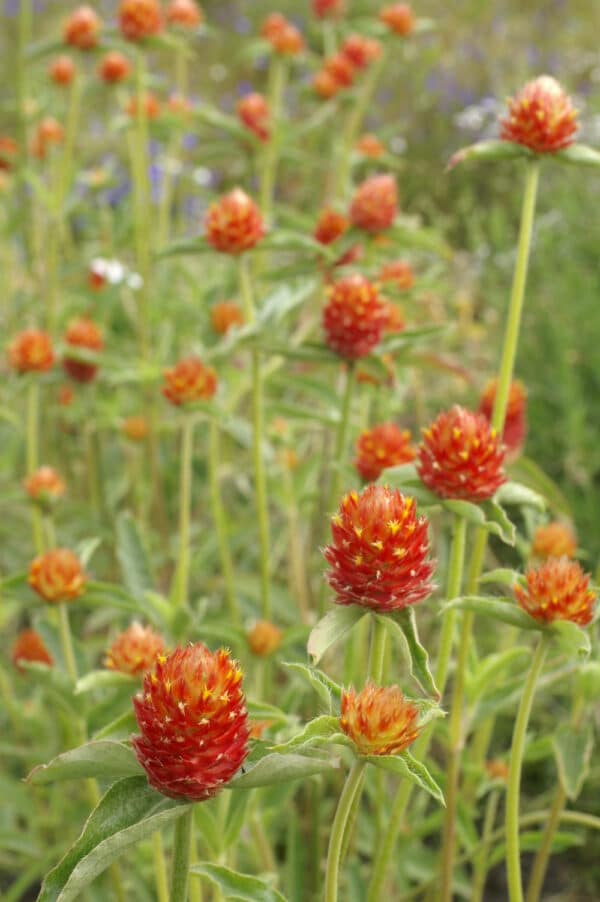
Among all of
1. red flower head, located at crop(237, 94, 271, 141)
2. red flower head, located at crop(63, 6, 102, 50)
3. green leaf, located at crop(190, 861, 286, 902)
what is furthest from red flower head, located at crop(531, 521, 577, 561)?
red flower head, located at crop(63, 6, 102, 50)

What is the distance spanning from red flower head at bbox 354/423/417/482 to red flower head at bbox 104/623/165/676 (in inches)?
17.6

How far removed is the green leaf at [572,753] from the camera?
4.38 ft

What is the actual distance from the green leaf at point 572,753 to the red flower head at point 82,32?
1948 mm

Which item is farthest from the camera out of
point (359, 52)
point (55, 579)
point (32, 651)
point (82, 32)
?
point (359, 52)

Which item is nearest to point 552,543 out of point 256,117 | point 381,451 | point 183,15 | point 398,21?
point 381,451

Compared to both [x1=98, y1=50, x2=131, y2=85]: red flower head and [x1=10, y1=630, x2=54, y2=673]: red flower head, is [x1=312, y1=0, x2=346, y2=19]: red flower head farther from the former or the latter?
[x1=10, y1=630, x2=54, y2=673]: red flower head

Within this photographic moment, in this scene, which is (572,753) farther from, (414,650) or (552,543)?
(414,650)

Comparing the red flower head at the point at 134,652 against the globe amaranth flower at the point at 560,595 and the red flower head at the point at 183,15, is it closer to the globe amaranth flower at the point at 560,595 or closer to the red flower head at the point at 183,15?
the globe amaranth flower at the point at 560,595

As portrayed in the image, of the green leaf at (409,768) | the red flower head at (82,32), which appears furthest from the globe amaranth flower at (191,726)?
the red flower head at (82,32)

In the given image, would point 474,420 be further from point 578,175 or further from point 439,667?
point 578,175

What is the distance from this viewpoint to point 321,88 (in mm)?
2900

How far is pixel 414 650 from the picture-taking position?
103cm

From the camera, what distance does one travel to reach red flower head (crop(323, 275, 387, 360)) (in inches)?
66.2

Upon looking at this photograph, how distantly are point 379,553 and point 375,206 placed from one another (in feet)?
3.71
